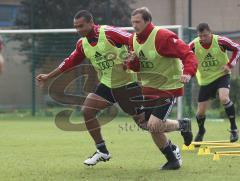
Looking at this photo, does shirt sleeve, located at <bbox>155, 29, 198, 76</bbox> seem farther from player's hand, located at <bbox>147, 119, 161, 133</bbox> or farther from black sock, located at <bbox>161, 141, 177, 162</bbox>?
black sock, located at <bbox>161, 141, 177, 162</bbox>

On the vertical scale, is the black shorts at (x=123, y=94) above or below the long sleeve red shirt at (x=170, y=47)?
below

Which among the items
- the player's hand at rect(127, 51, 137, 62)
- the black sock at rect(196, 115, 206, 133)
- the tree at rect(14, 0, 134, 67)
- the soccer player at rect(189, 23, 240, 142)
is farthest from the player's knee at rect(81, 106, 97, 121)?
the tree at rect(14, 0, 134, 67)

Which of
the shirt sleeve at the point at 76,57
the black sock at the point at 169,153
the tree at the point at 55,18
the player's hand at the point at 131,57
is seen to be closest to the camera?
the player's hand at the point at 131,57

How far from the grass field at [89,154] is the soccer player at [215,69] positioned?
1.09m

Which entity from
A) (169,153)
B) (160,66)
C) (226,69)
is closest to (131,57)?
(160,66)

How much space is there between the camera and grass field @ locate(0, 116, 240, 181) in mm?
7969

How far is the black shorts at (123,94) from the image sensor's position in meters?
8.95

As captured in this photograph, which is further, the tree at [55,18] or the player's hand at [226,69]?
the tree at [55,18]

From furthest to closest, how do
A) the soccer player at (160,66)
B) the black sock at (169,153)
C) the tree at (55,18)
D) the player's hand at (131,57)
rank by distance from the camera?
the tree at (55,18)
the black sock at (169,153)
the player's hand at (131,57)
the soccer player at (160,66)

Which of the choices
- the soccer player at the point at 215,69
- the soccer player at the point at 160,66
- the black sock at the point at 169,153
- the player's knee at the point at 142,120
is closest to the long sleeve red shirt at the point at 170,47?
the soccer player at the point at 160,66

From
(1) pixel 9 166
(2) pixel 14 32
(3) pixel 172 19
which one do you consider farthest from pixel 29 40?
(1) pixel 9 166

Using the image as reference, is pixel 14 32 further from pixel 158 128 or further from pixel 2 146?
pixel 158 128

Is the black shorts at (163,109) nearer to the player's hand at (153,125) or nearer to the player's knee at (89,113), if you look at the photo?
the player's hand at (153,125)

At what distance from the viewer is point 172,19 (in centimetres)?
2742
